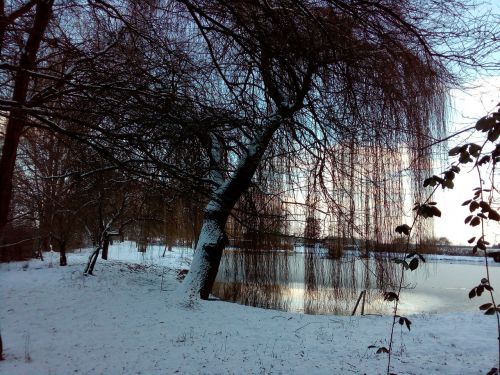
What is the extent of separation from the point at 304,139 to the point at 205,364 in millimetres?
2852

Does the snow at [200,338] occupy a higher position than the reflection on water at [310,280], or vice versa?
the reflection on water at [310,280]

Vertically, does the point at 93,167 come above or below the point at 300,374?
above

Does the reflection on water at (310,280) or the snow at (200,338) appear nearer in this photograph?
the snow at (200,338)

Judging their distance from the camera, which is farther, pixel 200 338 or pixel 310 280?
pixel 310 280

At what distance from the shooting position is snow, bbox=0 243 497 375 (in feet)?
16.4

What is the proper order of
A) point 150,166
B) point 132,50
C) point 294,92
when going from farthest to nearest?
point 132,50
point 150,166
point 294,92

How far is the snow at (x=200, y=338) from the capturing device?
5.01 meters

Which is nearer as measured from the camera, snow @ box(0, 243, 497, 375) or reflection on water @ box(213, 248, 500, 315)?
snow @ box(0, 243, 497, 375)

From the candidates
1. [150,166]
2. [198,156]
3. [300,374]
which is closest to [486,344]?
[300,374]

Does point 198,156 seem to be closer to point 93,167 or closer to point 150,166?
point 150,166

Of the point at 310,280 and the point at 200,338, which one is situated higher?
the point at 310,280

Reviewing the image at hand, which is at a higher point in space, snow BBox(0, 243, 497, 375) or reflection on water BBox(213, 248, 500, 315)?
reflection on water BBox(213, 248, 500, 315)

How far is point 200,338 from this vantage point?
628cm

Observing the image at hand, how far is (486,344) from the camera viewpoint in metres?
6.40
